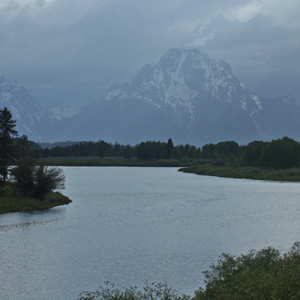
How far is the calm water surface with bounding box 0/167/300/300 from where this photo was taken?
34938mm

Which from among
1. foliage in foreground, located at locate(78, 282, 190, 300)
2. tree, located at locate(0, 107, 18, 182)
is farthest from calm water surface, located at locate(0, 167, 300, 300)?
tree, located at locate(0, 107, 18, 182)

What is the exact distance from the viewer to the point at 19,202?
234 ft

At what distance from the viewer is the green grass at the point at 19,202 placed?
226 feet

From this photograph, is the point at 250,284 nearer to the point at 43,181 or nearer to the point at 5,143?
the point at 43,181

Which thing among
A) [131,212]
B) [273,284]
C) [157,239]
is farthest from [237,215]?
[273,284]

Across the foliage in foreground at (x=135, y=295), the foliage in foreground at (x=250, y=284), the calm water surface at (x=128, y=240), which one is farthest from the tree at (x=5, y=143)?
the foliage in foreground at (x=250, y=284)

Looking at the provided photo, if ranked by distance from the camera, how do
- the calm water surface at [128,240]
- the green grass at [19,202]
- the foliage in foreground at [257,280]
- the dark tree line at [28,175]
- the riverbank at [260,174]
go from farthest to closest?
the riverbank at [260,174], the dark tree line at [28,175], the green grass at [19,202], the calm water surface at [128,240], the foliage in foreground at [257,280]

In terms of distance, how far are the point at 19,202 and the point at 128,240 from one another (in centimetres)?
2818

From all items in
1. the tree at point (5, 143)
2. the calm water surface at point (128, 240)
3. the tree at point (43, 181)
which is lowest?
the calm water surface at point (128, 240)

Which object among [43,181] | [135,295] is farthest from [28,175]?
[135,295]

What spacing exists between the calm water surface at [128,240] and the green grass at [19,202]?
2.53 metres

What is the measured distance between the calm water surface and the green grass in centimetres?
253

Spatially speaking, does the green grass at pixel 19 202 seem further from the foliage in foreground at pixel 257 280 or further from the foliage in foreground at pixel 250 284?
the foliage in foreground at pixel 250 284

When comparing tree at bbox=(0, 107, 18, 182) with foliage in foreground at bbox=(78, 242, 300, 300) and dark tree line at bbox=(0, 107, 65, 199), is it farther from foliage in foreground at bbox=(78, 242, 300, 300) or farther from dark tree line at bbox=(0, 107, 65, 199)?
foliage in foreground at bbox=(78, 242, 300, 300)
